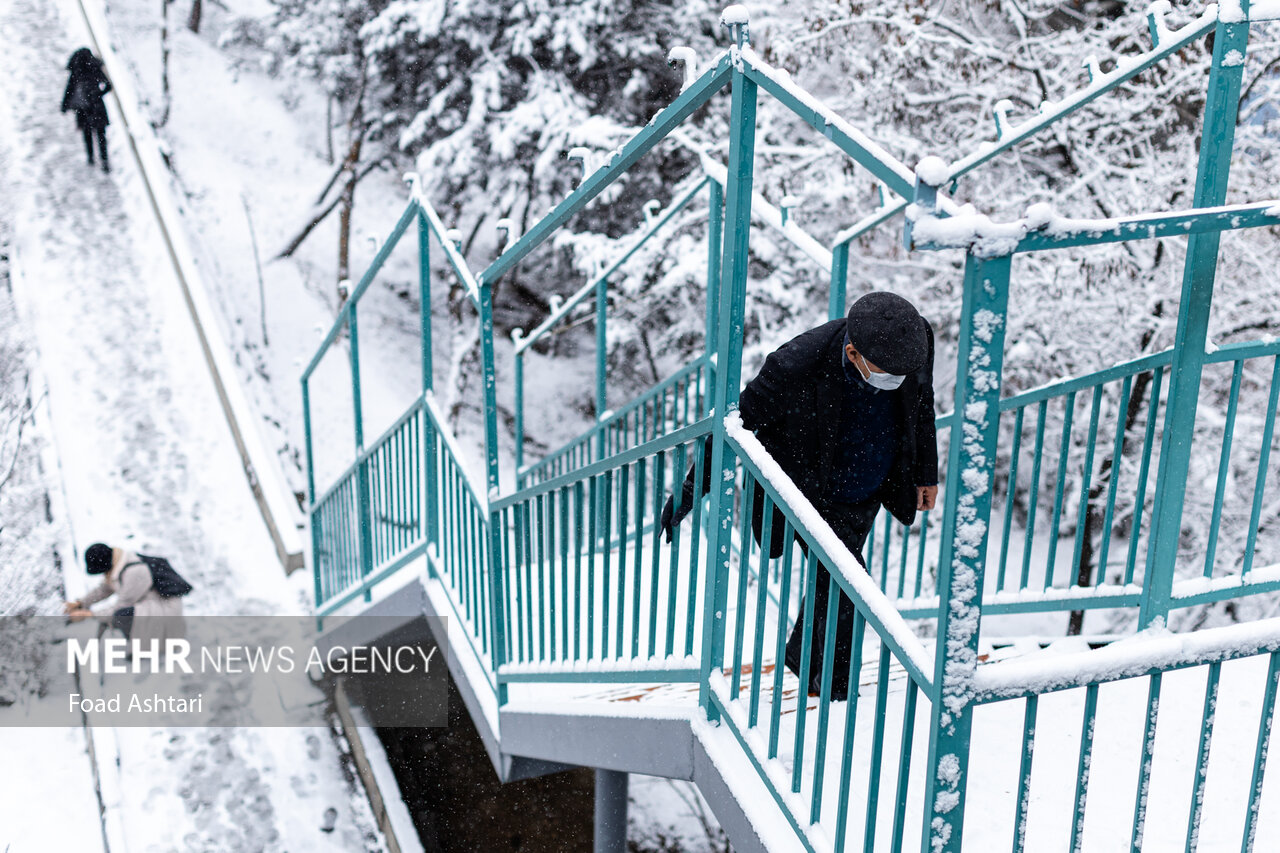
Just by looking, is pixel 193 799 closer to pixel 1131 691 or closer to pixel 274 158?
pixel 1131 691

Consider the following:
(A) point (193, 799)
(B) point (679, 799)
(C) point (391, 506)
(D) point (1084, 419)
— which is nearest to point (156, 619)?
(A) point (193, 799)

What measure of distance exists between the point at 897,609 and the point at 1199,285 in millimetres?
1278

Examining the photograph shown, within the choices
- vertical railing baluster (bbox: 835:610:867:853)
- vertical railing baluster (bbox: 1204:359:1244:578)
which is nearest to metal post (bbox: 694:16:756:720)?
vertical railing baluster (bbox: 835:610:867:853)

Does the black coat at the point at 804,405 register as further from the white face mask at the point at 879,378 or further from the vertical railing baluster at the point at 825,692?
the vertical railing baluster at the point at 825,692

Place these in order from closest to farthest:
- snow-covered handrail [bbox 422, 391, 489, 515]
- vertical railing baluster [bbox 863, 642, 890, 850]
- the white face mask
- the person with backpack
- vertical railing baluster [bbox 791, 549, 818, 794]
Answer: vertical railing baluster [bbox 863, 642, 890, 850] < vertical railing baluster [bbox 791, 549, 818, 794] < the white face mask < snow-covered handrail [bbox 422, 391, 489, 515] < the person with backpack

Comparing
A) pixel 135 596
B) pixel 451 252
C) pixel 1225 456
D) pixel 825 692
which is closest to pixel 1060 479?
pixel 1225 456

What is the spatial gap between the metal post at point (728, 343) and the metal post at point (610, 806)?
5.94ft

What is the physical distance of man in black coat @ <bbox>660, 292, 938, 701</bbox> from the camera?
7.88 ft

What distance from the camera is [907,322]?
2396mm

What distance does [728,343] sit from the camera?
2.39 m

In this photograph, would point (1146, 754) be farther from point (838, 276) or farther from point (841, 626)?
point (838, 276)

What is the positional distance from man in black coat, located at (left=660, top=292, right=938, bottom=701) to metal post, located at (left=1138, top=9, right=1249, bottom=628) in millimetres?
619

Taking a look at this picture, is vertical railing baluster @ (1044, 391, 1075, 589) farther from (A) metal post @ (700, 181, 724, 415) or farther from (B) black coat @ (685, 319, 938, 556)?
(A) metal post @ (700, 181, 724, 415)

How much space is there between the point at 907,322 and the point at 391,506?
324cm
